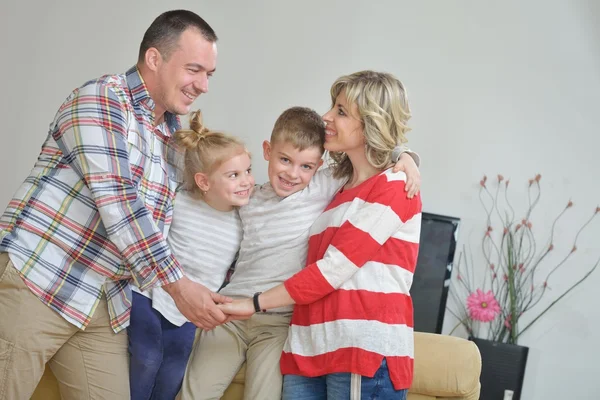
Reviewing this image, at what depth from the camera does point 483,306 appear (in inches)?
132

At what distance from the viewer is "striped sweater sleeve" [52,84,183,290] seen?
67.6 inches

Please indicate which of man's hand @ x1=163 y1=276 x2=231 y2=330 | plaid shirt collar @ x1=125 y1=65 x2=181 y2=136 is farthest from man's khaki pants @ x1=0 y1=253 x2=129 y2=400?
plaid shirt collar @ x1=125 y1=65 x2=181 y2=136

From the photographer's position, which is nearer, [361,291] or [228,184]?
[361,291]

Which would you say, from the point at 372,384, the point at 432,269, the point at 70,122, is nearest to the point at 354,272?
the point at 372,384

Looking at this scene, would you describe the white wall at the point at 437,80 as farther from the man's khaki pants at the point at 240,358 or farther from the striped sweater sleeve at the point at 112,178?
the striped sweater sleeve at the point at 112,178

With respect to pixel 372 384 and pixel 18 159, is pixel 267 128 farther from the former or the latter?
pixel 372 384

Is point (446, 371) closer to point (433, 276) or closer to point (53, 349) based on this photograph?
point (53, 349)

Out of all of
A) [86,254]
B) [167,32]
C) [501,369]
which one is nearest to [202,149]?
[167,32]

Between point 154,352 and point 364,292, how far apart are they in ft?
2.03

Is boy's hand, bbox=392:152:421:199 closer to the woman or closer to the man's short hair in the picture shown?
the woman

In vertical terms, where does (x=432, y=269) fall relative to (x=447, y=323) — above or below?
above

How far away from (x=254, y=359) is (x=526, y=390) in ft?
6.91

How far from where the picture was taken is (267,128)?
11.7 feet

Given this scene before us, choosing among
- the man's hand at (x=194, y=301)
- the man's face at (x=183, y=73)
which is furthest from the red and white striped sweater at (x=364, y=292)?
the man's face at (x=183, y=73)
